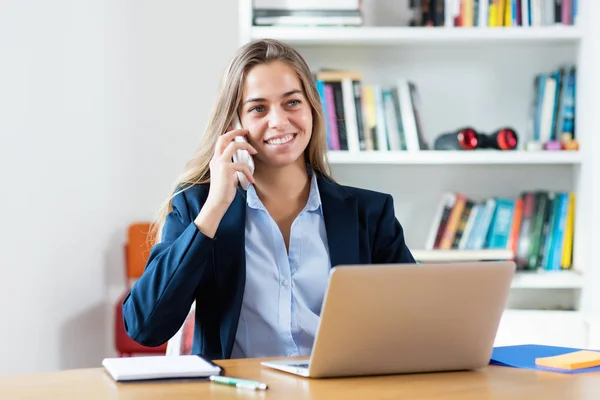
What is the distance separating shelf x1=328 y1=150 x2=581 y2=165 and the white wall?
97 centimetres

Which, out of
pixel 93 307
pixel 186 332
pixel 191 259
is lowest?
pixel 93 307

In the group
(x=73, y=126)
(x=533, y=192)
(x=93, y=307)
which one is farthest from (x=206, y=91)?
(x=533, y=192)

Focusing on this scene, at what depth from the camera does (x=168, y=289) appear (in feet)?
5.85

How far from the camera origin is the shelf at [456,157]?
3.23 meters

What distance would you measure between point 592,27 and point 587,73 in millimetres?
163

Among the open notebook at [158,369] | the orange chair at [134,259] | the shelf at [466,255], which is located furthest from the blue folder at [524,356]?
the orange chair at [134,259]

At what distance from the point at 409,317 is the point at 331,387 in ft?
0.54

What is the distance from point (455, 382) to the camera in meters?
1.41

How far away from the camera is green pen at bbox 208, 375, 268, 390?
4.40 feet

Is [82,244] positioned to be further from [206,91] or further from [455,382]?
[455,382]

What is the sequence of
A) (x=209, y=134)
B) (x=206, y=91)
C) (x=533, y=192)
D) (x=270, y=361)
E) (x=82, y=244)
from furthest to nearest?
(x=206, y=91) < (x=82, y=244) < (x=533, y=192) < (x=209, y=134) < (x=270, y=361)

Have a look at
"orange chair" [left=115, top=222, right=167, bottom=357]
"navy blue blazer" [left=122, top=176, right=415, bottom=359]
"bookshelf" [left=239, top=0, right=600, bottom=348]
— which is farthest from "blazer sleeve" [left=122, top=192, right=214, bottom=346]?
"orange chair" [left=115, top=222, right=167, bottom=357]

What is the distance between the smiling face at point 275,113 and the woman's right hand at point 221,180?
0.05 m

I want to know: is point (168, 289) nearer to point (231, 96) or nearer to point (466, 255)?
point (231, 96)
